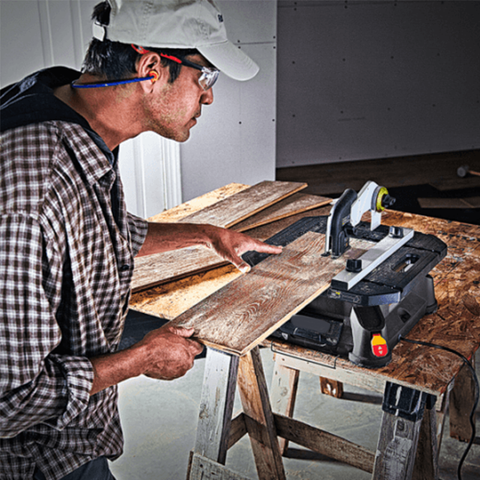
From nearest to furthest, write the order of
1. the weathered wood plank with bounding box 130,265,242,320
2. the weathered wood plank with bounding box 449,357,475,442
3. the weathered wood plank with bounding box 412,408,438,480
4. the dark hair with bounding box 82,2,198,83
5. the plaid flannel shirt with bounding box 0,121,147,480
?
the plaid flannel shirt with bounding box 0,121,147,480
the dark hair with bounding box 82,2,198,83
the weathered wood plank with bounding box 412,408,438,480
the weathered wood plank with bounding box 130,265,242,320
the weathered wood plank with bounding box 449,357,475,442

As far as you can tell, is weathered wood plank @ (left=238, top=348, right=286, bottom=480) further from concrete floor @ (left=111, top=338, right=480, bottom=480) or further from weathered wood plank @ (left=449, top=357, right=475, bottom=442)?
weathered wood plank @ (left=449, top=357, right=475, bottom=442)

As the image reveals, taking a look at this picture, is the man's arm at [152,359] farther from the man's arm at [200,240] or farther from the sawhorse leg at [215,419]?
the man's arm at [200,240]

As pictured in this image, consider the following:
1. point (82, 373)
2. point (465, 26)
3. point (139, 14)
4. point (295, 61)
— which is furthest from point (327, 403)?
point (465, 26)

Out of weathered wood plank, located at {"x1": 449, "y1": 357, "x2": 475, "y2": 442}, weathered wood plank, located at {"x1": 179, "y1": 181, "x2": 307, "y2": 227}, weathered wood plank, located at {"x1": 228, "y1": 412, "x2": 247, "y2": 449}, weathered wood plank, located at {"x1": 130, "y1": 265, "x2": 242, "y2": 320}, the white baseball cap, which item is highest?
the white baseball cap

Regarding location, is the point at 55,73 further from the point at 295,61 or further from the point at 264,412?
the point at 295,61

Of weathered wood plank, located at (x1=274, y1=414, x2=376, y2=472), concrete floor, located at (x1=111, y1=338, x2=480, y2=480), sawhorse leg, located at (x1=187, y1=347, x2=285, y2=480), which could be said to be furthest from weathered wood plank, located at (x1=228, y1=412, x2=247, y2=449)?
concrete floor, located at (x1=111, y1=338, x2=480, y2=480)

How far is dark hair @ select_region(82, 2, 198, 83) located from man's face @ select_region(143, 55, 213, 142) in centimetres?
2

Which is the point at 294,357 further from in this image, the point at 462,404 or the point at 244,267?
the point at 462,404

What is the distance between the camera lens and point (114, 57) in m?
1.36

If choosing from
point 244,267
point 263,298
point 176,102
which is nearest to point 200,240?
point 244,267

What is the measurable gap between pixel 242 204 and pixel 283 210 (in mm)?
205

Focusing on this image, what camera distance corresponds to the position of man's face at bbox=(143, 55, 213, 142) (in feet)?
4.64

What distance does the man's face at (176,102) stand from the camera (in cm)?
142

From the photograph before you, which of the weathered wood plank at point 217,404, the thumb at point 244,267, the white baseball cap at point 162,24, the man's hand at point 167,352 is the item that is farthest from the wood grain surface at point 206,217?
the white baseball cap at point 162,24
